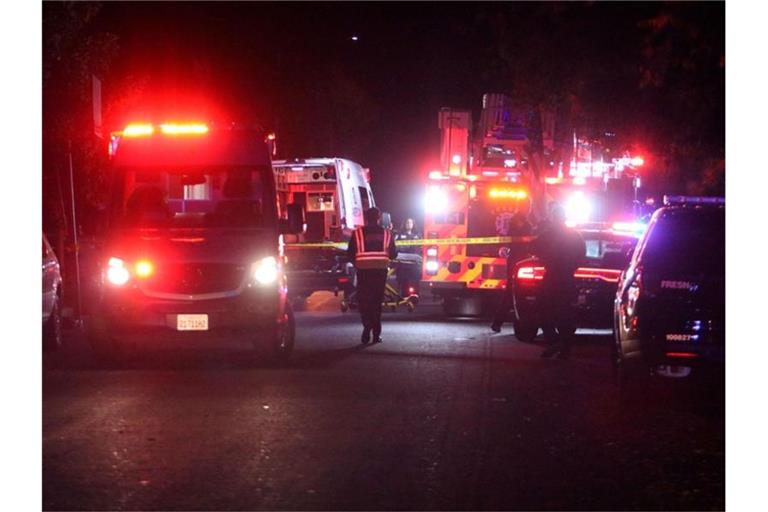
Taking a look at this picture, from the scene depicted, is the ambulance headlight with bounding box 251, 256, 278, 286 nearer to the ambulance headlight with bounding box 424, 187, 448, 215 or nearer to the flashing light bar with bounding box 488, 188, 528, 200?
the ambulance headlight with bounding box 424, 187, 448, 215

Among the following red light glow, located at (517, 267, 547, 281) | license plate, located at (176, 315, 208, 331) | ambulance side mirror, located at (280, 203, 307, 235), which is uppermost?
ambulance side mirror, located at (280, 203, 307, 235)

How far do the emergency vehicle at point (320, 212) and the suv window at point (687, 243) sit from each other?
36.5ft

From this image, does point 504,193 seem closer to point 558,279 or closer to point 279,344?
point 558,279

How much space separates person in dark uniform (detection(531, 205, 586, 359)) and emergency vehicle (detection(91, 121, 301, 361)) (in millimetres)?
3101

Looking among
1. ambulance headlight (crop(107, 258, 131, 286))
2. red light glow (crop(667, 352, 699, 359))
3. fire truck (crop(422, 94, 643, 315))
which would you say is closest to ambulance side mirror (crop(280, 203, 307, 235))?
ambulance headlight (crop(107, 258, 131, 286))

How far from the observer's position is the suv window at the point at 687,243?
1055 cm

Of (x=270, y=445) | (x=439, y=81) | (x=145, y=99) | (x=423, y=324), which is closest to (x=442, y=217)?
(x=423, y=324)

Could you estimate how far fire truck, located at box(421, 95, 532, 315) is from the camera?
2039 centimetres

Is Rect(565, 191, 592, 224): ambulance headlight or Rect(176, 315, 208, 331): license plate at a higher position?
Rect(565, 191, 592, 224): ambulance headlight

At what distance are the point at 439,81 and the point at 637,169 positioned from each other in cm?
2110

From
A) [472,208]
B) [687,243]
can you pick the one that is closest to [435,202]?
[472,208]

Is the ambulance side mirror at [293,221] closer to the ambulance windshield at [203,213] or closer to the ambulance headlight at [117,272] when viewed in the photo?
the ambulance windshield at [203,213]

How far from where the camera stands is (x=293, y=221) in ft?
45.4
